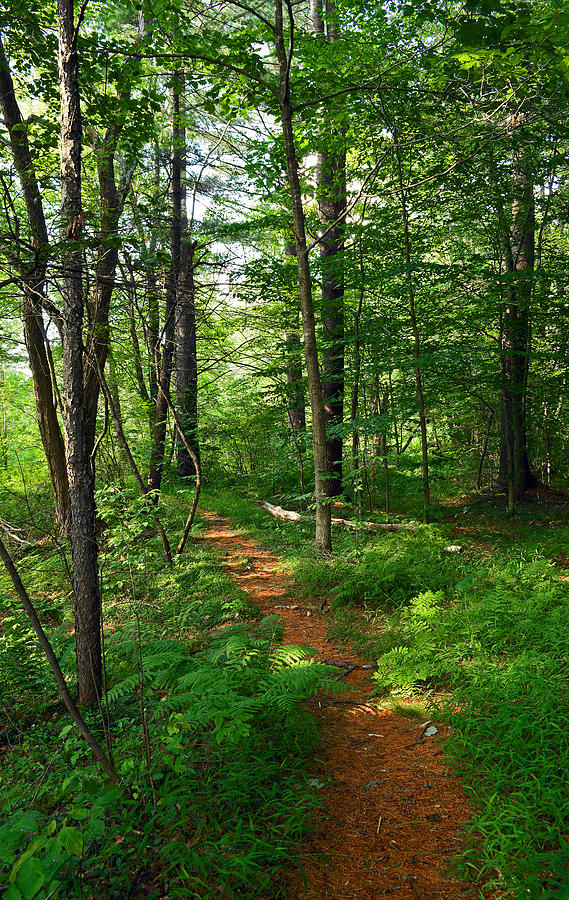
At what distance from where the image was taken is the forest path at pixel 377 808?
7.23 feet

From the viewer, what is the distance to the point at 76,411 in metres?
3.93

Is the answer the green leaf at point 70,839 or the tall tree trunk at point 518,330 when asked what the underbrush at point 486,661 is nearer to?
the green leaf at point 70,839

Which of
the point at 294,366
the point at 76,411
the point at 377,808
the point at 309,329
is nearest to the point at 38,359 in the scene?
the point at 76,411

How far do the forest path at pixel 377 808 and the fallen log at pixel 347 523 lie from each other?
408 cm

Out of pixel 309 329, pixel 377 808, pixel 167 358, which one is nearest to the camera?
pixel 377 808

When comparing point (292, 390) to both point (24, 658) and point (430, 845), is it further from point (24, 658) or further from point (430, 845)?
point (430, 845)

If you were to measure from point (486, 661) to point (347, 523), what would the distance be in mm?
5627

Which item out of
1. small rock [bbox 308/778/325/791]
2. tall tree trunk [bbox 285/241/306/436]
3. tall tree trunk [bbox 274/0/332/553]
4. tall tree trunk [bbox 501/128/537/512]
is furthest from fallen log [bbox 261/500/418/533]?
small rock [bbox 308/778/325/791]

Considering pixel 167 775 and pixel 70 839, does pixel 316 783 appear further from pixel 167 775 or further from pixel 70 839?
pixel 70 839

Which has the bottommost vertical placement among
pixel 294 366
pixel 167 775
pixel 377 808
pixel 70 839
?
pixel 377 808

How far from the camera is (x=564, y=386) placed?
8539 mm

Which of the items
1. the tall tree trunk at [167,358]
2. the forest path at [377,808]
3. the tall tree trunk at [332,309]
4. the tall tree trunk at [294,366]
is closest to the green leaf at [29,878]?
the forest path at [377,808]

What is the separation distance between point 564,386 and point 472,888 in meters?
8.50

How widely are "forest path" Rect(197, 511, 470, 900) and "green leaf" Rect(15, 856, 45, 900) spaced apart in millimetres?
1395
